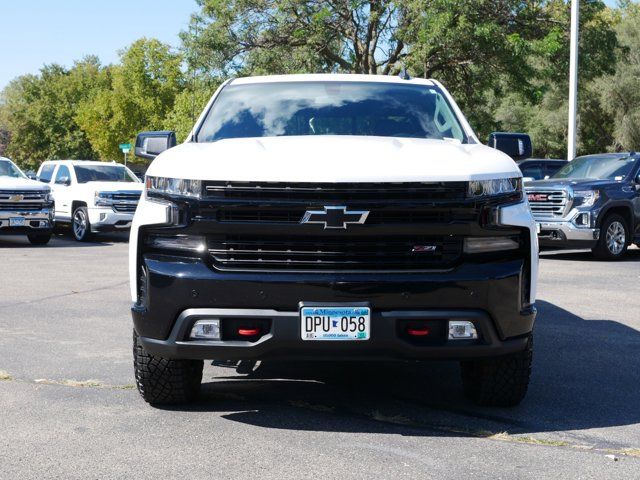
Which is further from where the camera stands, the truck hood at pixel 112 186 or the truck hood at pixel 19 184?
the truck hood at pixel 112 186

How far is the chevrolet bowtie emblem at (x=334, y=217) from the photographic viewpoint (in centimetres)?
488

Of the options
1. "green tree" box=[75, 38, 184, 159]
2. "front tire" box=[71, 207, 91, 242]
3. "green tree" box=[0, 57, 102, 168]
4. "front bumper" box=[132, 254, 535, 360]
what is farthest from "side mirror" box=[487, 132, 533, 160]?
"green tree" box=[0, 57, 102, 168]

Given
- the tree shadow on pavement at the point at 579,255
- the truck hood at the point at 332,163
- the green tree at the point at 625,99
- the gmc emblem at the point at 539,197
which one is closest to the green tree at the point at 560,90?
the green tree at the point at 625,99

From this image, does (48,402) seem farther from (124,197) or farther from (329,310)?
(124,197)

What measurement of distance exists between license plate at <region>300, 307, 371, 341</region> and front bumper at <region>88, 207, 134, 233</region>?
55.1ft

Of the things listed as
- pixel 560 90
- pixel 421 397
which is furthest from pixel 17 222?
pixel 560 90

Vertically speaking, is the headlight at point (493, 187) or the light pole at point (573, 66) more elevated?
the light pole at point (573, 66)

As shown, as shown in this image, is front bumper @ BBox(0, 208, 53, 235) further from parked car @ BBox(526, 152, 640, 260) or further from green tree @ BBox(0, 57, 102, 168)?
green tree @ BBox(0, 57, 102, 168)

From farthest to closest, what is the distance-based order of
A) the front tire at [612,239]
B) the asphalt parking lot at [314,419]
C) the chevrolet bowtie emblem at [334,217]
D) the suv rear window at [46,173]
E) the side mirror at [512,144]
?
the suv rear window at [46,173] < the front tire at [612,239] < the side mirror at [512,144] < the chevrolet bowtie emblem at [334,217] < the asphalt parking lot at [314,419]

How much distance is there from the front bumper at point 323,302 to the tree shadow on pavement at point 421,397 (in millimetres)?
488

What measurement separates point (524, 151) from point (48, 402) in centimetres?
357

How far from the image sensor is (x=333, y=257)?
195 inches

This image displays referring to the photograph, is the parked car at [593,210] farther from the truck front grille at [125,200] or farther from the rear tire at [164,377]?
the rear tire at [164,377]

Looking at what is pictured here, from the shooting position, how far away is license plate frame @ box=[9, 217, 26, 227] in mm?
19656
